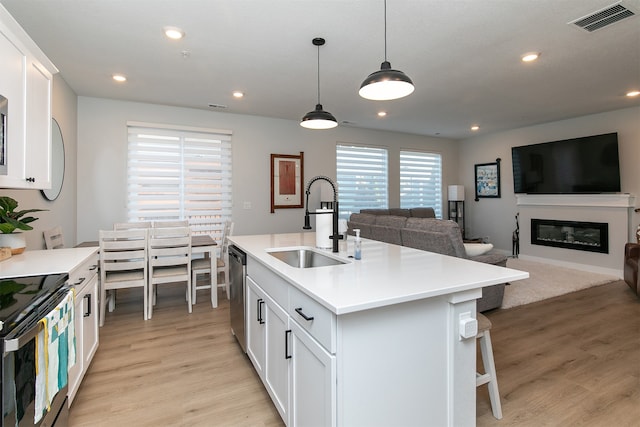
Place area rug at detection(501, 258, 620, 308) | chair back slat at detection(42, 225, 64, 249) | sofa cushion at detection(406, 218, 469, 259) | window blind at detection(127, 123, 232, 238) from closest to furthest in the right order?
chair back slat at detection(42, 225, 64, 249) → sofa cushion at detection(406, 218, 469, 259) → area rug at detection(501, 258, 620, 308) → window blind at detection(127, 123, 232, 238)

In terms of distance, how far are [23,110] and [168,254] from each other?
1.93 metres

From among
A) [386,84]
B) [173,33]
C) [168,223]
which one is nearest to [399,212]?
[168,223]

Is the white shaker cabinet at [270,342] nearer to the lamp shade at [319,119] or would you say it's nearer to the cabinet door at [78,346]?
the cabinet door at [78,346]

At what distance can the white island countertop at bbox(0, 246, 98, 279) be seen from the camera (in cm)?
177

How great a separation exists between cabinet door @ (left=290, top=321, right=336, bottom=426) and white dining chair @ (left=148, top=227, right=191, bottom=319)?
96.0 inches

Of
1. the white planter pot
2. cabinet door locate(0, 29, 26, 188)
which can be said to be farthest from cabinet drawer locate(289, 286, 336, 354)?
the white planter pot

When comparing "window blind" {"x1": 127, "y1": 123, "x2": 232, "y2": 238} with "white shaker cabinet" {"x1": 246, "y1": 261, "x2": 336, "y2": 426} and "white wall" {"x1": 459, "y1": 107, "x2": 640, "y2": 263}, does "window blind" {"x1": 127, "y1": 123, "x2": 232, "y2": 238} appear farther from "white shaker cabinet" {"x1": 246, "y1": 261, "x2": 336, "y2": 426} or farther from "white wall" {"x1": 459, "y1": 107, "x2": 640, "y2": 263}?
"white wall" {"x1": 459, "y1": 107, "x2": 640, "y2": 263}

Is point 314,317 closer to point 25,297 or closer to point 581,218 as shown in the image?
point 25,297

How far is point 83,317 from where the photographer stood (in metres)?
2.11

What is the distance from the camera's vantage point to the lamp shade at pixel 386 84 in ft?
6.48

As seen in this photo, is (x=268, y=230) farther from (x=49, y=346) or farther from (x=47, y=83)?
(x=49, y=346)

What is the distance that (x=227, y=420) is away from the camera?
1.89 metres

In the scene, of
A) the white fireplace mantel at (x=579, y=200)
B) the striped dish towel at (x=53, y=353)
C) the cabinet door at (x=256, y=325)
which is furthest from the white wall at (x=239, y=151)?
the striped dish towel at (x=53, y=353)

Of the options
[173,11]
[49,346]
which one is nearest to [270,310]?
[49,346]
